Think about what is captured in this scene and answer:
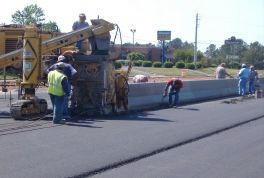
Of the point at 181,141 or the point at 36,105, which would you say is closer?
the point at 181,141

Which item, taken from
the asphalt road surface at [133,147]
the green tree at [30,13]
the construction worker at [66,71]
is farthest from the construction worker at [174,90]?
the green tree at [30,13]

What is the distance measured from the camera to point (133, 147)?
37.1 feet

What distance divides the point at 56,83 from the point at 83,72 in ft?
8.20

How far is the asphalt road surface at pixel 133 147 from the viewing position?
29.9 feet

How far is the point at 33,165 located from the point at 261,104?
16391mm

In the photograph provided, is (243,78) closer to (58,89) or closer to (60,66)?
(60,66)

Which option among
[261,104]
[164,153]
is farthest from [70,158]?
[261,104]

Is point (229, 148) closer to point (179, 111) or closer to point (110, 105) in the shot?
point (110, 105)

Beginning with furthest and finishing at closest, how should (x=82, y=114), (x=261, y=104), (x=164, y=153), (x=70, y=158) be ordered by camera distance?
1. (x=261, y=104)
2. (x=82, y=114)
3. (x=164, y=153)
4. (x=70, y=158)

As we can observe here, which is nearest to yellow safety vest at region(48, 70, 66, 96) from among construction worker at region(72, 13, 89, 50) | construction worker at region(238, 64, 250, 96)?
construction worker at region(72, 13, 89, 50)

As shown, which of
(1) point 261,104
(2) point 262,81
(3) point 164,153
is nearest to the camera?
(3) point 164,153

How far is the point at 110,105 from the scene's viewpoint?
17.4m

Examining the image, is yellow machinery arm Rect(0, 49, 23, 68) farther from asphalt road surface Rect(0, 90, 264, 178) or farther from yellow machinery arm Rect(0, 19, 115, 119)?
asphalt road surface Rect(0, 90, 264, 178)

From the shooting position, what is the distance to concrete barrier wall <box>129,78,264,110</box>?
2130 cm
